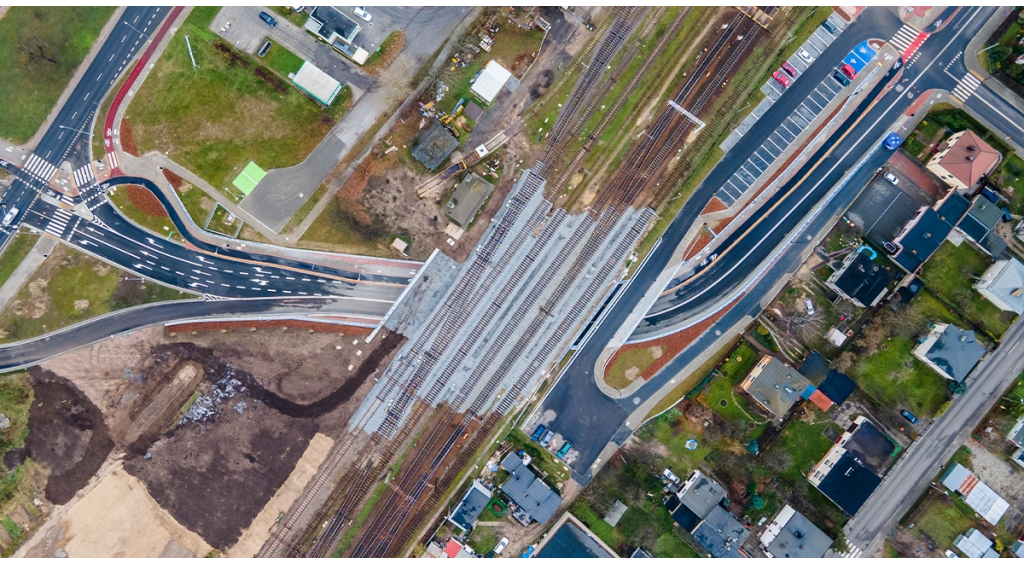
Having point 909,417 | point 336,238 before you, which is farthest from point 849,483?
point 336,238

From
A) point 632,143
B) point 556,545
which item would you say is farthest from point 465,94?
point 556,545

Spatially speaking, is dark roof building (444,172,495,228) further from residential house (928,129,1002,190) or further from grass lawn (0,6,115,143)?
residential house (928,129,1002,190)

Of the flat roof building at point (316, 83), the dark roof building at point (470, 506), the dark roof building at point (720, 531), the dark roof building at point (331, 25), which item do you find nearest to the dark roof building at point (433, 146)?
the flat roof building at point (316, 83)

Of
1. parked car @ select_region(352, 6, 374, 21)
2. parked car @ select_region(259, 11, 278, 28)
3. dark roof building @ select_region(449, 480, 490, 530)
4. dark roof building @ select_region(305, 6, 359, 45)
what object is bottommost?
dark roof building @ select_region(449, 480, 490, 530)

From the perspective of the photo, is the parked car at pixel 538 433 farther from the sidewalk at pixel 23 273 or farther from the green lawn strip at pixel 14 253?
the green lawn strip at pixel 14 253

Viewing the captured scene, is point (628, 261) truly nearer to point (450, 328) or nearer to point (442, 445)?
point (450, 328)

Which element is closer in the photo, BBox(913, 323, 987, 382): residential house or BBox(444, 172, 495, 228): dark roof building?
BBox(913, 323, 987, 382): residential house

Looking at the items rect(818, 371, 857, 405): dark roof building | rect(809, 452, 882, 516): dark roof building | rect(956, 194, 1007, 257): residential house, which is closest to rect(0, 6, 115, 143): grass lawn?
rect(818, 371, 857, 405): dark roof building
